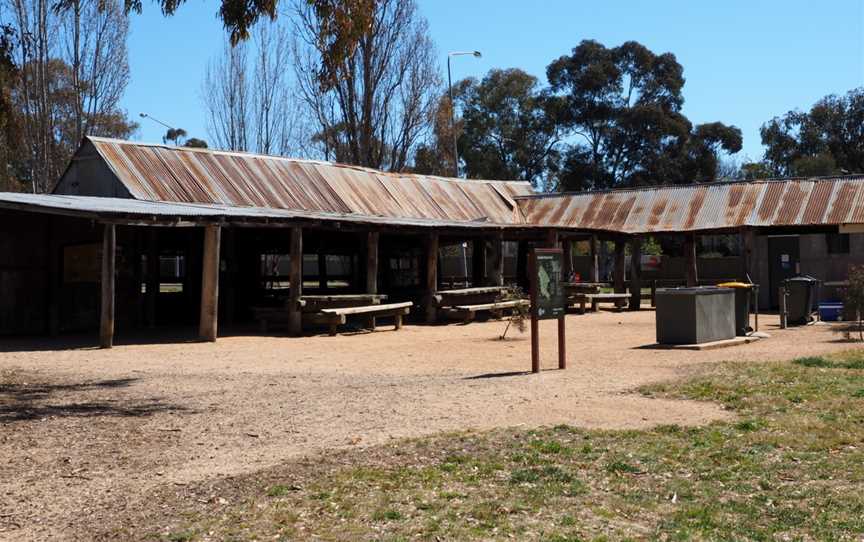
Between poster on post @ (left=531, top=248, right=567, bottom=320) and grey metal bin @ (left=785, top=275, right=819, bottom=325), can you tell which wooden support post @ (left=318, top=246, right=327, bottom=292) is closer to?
grey metal bin @ (left=785, top=275, right=819, bottom=325)

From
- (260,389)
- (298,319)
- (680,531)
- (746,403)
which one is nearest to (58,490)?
(680,531)

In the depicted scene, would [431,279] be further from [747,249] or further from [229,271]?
[747,249]

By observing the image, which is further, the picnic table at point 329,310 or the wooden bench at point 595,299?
the wooden bench at point 595,299

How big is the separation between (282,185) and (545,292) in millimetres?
14819

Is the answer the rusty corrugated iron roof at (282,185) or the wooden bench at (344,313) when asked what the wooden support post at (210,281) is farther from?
the rusty corrugated iron roof at (282,185)

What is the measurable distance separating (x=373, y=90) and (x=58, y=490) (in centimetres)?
3113

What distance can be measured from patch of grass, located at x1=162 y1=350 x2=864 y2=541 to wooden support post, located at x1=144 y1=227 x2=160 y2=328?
51.8 ft

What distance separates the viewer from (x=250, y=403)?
10.3 metres

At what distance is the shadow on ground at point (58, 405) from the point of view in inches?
371

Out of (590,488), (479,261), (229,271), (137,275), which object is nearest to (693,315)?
(590,488)

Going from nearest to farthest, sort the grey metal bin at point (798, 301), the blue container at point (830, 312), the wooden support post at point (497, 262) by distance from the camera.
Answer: the grey metal bin at point (798, 301) < the blue container at point (830, 312) < the wooden support post at point (497, 262)

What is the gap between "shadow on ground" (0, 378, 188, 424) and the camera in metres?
9.42

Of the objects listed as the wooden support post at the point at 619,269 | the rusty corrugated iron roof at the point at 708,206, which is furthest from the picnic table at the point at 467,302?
the wooden support post at the point at 619,269

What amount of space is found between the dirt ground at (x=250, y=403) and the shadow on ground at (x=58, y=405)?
21 millimetres
